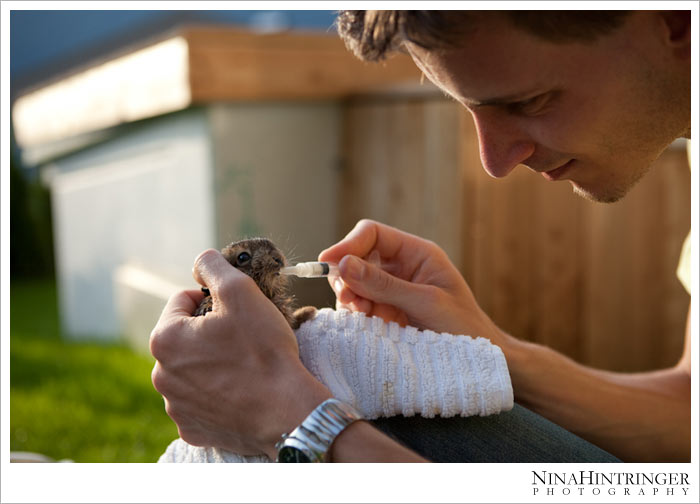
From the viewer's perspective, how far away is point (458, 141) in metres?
3.83

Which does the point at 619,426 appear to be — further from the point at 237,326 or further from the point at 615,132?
the point at 237,326

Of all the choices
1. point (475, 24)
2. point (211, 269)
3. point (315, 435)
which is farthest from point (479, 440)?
point (475, 24)

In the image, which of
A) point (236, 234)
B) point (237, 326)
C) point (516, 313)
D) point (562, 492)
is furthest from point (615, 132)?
point (516, 313)

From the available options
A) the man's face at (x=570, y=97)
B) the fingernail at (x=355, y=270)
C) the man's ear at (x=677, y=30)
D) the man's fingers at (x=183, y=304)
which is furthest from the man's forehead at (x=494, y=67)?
the man's fingers at (x=183, y=304)

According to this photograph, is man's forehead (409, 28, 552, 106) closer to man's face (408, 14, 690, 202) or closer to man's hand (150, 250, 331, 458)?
man's face (408, 14, 690, 202)

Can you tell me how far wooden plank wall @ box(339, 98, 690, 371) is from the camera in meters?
3.89

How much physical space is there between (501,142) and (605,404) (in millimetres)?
649

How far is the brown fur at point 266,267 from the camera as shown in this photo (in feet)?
4.53

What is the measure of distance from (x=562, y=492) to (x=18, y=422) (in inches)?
114

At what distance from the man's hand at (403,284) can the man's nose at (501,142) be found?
26 cm

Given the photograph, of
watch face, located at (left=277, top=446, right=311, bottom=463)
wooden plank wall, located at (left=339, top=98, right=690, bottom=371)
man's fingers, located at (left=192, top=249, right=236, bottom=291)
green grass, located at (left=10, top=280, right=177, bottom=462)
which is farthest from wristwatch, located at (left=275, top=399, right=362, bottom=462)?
wooden plank wall, located at (left=339, top=98, right=690, bottom=371)

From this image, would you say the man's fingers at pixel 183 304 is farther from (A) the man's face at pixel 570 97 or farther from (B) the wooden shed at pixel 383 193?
(B) the wooden shed at pixel 383 193

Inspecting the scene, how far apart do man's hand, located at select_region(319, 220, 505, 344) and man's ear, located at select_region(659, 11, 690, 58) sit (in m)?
0.56

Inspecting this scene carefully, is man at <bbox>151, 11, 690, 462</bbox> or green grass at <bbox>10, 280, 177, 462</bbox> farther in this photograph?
green grass at <bbox>10, 280, 177, 462</bbox>
